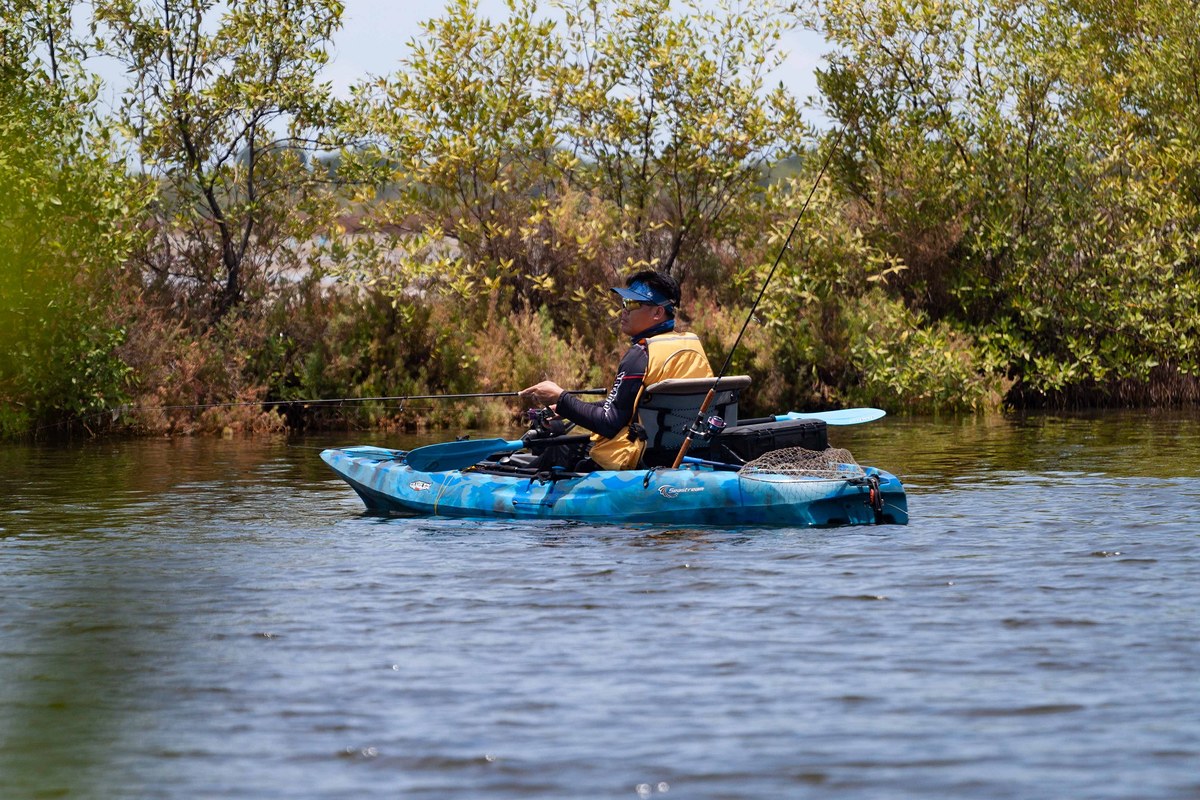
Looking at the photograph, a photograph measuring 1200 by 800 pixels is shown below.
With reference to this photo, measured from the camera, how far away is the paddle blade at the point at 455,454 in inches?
504

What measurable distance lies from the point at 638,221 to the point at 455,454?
14.2 metres

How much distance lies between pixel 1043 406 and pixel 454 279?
9.45 metres

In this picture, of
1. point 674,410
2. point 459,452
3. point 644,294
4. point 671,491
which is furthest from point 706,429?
point 459,452

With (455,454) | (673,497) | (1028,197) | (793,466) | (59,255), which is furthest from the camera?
(1028,197)

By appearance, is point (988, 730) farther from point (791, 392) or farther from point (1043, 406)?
point (1043, 406)

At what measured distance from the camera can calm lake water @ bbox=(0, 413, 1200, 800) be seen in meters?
5.51

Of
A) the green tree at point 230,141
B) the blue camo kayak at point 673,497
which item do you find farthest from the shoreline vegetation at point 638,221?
the blue camo kayak at point 673,497

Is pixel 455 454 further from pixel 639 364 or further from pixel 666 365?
pixel 666 365

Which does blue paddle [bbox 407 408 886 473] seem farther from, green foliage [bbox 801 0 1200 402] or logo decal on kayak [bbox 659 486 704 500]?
green foliage [bbox 801 0 1200 402]

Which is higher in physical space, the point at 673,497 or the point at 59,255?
the point at 59,255

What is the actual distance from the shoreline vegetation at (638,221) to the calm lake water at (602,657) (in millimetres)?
11123

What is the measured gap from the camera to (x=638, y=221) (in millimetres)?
26641

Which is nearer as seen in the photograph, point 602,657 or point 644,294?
point 602,657

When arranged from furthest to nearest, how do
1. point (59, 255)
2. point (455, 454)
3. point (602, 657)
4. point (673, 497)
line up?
point (59, 255) < point (455, 454) < point (673, 497) < point (602, 657)
